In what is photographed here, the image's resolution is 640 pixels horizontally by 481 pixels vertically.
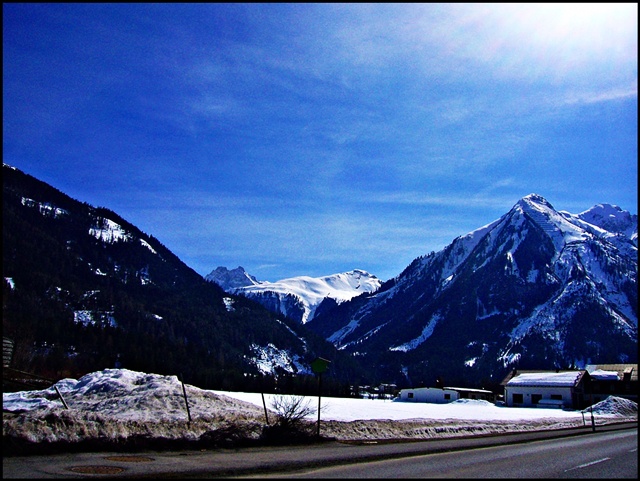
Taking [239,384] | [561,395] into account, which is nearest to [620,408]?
[561,395]

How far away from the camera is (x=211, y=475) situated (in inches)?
576

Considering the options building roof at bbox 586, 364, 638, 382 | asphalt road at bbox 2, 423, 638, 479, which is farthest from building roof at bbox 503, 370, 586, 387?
asphalt road at bbox 2, 423, 638, 479

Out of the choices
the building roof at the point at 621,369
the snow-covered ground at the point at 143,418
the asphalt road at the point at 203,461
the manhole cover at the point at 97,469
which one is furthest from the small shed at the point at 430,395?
the manhole cover at the point at 97,469

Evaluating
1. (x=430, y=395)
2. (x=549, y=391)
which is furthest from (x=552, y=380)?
(x=430, y=395)

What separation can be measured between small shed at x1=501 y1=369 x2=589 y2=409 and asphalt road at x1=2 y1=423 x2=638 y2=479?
66.4 metres

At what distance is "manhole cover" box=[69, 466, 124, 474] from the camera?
14564 millimetres

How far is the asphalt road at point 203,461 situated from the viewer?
14.5 metres

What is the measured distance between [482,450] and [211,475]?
1288 cm

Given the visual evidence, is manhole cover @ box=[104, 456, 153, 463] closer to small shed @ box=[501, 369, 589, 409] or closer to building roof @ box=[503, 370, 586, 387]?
small shed @ box=[501, 369, 589, 409]

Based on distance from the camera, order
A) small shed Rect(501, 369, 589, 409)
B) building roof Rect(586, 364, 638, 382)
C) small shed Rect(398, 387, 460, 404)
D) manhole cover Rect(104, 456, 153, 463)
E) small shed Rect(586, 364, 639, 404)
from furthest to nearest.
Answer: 1. building roof Rect(586, 364, 638, 382)
2. small shed Rect(586, 364, 639, 404)
3. small shed Rect(398, 387, 460, 404)
4. small shed Rect(501, 369, 589, 409)
5. manhole cover Rect(104, 456, 153, 463)

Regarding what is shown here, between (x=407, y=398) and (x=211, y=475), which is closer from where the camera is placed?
(x=211, y=475)

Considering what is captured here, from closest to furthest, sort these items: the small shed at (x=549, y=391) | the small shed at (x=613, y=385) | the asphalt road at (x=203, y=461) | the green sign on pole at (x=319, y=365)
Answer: the asphalt road at (x=203, y=461) → the green sign on pole at (x=319, y=365) → the small shed at (x=549, y=391) → the small shed at (x=613, y=385)

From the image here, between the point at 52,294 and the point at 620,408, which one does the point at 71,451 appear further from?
the point at 52,294

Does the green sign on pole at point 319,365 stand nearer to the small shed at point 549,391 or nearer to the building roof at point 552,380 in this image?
the small shed at point 549,391
